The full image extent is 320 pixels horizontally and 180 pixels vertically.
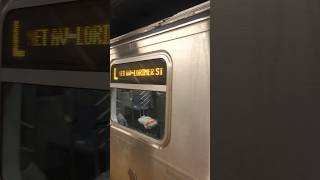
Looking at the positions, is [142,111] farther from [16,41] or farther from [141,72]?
[16,41]

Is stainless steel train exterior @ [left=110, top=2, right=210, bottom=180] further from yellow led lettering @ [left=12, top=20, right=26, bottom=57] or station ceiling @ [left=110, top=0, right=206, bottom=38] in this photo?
yellow led lettering @ [left=12, top=20, right=26, bottom=57]

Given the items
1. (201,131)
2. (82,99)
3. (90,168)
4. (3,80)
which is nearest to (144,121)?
(201,131)

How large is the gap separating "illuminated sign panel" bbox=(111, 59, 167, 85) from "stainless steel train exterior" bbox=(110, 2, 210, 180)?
0.05 feet

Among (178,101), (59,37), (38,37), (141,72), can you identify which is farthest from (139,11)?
(38,37)

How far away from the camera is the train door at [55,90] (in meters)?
1.54

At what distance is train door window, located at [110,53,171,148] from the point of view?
0.76 meters

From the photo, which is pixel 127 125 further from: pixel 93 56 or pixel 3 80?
pixel 3 80

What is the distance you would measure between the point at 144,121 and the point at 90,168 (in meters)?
1.20

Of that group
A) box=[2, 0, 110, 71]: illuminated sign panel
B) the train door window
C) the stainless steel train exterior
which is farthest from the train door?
the stainless steel train exterior

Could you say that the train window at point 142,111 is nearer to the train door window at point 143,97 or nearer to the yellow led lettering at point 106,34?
the train door window at point 143,97

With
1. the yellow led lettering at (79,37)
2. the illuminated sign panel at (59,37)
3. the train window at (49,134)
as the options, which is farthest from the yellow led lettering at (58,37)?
the train window at (49,134)

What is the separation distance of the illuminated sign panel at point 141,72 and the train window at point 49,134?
2.90ft

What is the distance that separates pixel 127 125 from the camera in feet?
3.14

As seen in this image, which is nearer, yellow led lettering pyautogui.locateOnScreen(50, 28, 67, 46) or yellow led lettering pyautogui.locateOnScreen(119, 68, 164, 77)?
yellow led lettering pyautogui.locateOnScreen(119, 68, 164, 77)
